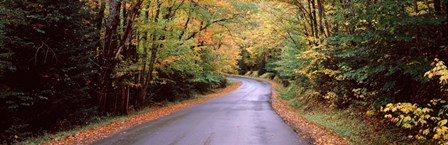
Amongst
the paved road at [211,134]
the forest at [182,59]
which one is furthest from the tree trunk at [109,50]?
the paved road at [211,134]

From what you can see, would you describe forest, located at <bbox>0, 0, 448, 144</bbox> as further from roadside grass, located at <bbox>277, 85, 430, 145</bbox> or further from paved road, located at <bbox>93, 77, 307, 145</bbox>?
paved road, located at <bbox>93, 77, 307, 145</bbox>

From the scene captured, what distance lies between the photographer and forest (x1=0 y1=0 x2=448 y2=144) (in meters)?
7.87

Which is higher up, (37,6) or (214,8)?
(214,8)

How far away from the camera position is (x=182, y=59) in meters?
20.6

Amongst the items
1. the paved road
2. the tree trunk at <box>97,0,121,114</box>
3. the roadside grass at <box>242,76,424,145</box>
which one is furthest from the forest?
the paved road

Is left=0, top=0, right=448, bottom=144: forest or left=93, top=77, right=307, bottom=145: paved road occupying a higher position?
left=0, top=0, right=448, bottom=144: forest

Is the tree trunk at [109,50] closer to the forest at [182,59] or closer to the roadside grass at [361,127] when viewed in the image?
the forest at [182,59]

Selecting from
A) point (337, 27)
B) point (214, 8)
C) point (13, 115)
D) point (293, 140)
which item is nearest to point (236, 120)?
point (293, 140)

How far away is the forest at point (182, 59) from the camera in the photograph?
787cm

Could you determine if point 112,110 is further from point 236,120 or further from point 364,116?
point 364,116

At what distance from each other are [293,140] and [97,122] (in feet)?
30.8

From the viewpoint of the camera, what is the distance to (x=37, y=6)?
37.9 feet

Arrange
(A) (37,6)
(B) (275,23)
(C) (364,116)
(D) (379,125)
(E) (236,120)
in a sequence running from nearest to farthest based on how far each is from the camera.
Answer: (D) (379,125), (A) (37,6), (C) (364,116), (E) (236,120), (B) (275,23)

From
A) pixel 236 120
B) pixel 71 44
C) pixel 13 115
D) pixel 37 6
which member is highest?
pixel 37 6
